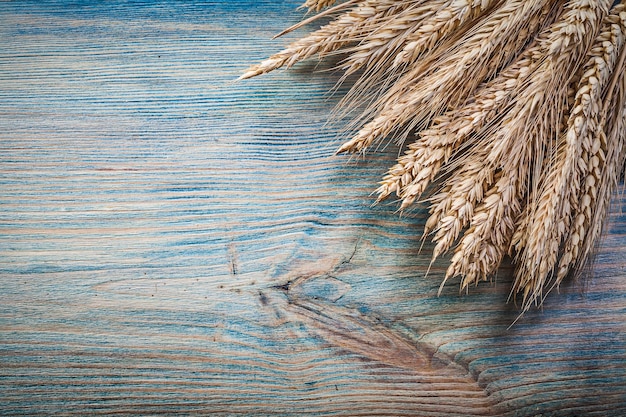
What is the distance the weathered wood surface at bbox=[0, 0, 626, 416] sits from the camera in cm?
64

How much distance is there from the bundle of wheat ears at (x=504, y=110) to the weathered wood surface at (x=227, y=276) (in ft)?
0.33

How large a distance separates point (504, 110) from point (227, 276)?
0.43 meters

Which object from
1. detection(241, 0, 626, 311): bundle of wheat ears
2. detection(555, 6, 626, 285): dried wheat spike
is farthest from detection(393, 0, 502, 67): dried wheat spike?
detection(555, 6, 626, 285): dried wheat spike

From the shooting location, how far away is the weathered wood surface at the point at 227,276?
640 millimetres

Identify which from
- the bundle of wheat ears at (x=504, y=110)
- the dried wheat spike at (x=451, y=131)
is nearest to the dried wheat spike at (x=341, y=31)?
the bundle of wheat ears at (x=504, y=110)

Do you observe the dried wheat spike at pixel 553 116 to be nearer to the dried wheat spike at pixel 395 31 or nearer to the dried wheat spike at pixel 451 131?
the dried wheat spike at pixel 451 131

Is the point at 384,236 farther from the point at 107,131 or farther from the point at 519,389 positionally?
the point at 107,131

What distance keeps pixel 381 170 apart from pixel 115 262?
1.31 feet

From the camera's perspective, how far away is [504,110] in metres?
0.58

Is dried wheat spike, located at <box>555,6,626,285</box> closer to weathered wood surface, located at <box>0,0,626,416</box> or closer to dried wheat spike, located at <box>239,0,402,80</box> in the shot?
weathered wood surface, located at <box>0,0,626,416</box>

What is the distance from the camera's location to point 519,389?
65 centimetres

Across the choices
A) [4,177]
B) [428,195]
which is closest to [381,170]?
[428,195]

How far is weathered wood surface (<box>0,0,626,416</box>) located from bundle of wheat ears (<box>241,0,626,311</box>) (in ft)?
0.33

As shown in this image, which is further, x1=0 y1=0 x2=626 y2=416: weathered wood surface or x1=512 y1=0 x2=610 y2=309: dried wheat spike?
x1=0 y1=0 x2=626 y2=416: weathered wood surface
